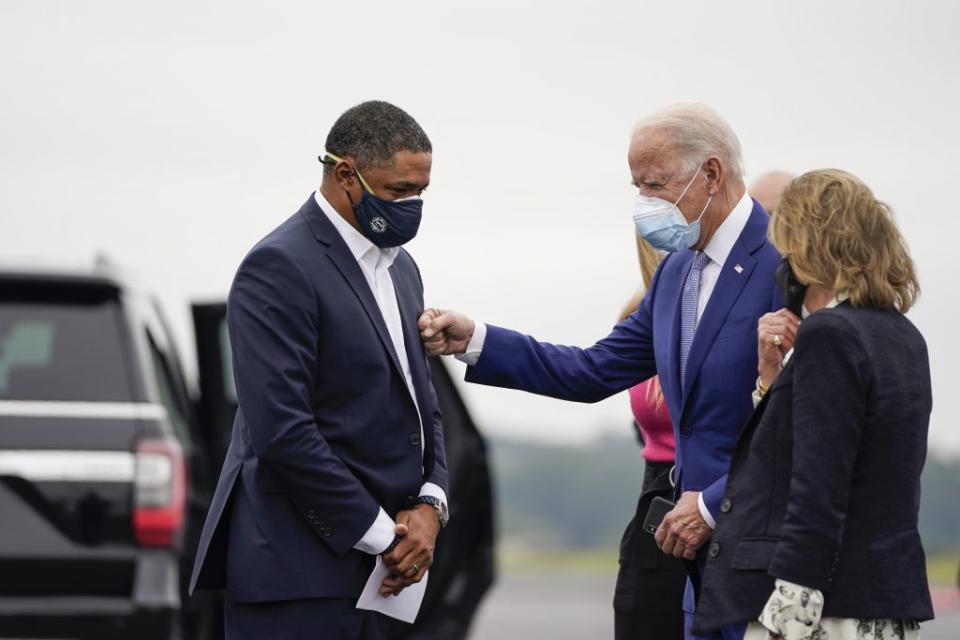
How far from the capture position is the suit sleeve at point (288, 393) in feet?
12.7

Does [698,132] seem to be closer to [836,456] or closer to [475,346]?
[475,346]

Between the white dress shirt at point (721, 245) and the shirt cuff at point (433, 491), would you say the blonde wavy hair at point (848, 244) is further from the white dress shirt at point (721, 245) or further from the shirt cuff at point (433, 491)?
the shirt cuff at point (433, 491)

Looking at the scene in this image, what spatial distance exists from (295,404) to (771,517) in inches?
41.8

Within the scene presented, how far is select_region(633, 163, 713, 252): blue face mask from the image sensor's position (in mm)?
4410

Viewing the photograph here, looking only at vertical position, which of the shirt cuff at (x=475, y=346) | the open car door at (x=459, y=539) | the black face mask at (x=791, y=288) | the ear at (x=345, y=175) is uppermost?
the ear at (x=345, y=175)

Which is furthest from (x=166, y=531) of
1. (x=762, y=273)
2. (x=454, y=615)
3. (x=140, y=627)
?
(x=762, y=273)

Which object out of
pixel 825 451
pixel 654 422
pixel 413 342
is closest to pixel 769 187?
pixel 654 422

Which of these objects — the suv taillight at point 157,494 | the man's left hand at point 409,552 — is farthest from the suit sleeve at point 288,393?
the suv taillight at point 157,494

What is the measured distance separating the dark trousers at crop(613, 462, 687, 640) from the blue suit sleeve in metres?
0.29

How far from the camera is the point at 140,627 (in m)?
5.32

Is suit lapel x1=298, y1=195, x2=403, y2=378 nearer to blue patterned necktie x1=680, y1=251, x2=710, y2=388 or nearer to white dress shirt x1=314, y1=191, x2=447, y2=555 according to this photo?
white dress shirt x1=314, y1=191, x2=447, y2=555

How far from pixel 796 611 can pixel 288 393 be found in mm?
1183

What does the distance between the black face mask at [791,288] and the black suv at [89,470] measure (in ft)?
7.31

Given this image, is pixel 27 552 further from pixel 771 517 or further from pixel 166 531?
pixel 771 517
